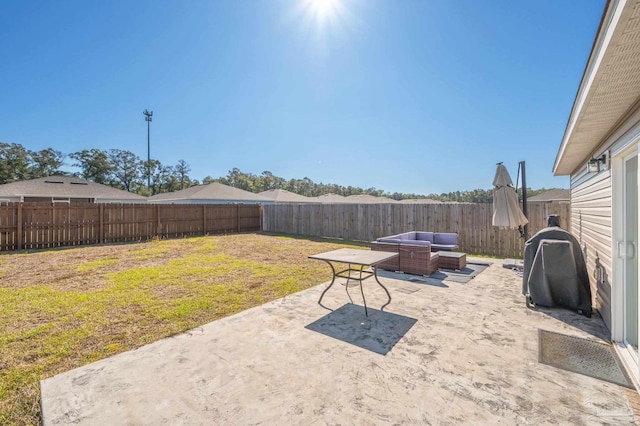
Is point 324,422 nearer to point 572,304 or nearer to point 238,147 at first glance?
point 572,304

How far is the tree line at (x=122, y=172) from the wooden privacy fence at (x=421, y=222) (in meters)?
22.2

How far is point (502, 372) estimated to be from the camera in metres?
2.27

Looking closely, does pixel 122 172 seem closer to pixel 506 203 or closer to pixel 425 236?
pixel 425 236

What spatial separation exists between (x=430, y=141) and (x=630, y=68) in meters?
14.3

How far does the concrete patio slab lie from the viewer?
1787mm

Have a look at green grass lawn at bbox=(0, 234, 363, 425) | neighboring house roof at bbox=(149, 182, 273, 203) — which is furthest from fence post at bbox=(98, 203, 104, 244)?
neighboring house roof at bbox=(149, 182, 273, 203)

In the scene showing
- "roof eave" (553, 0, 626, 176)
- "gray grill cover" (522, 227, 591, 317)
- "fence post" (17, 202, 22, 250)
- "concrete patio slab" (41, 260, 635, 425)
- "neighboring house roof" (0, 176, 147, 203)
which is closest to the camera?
"roof eave" (553, 0, 626, 176)

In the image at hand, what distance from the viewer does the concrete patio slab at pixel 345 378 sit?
1.79 m

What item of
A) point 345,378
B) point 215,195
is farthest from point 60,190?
point 345,378

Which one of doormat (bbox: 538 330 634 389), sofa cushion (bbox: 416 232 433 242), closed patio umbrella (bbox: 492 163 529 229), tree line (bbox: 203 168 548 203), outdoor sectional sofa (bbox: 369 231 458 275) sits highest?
tree line (bbox: 203 168 548 203)

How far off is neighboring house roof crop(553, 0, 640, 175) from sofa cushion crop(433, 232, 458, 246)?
13.1 ft

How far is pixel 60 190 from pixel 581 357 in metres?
25.1

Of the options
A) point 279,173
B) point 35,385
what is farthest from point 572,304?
point 279,173

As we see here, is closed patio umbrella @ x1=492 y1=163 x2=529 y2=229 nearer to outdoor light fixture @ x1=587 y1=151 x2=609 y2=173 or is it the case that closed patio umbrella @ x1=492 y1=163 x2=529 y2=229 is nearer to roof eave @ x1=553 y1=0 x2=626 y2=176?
outdoor light fixture @ x1=587 y1=151 x2=609 y2=173
